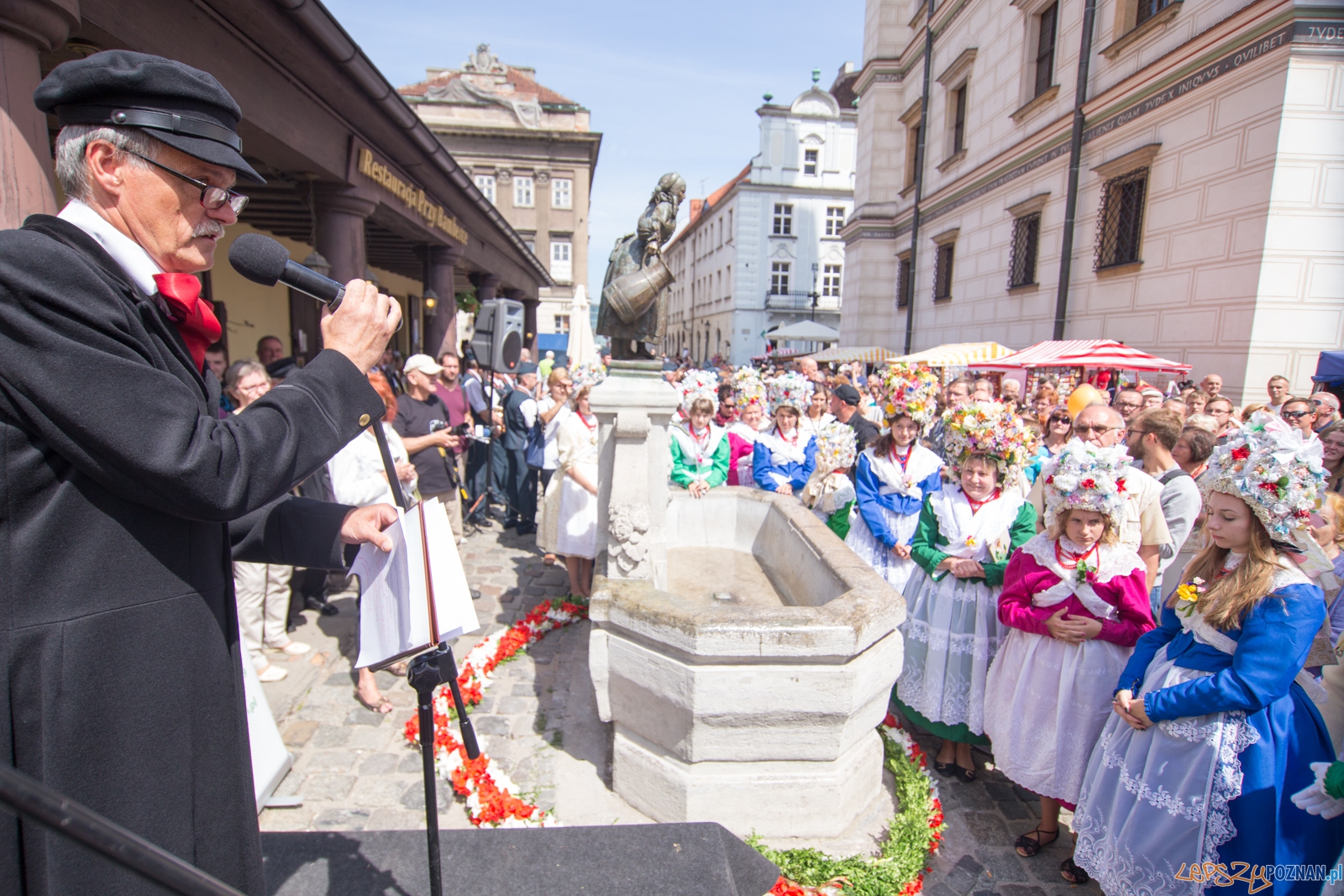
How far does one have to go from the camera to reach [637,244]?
12.9 ft

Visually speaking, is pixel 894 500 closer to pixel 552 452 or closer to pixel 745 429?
pixel 745 429

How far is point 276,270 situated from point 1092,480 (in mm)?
3244

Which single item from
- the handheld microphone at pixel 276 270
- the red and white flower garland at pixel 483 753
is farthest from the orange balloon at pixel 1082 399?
the handheld microphone at pixel 276 270

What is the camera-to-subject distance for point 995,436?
3633 mm

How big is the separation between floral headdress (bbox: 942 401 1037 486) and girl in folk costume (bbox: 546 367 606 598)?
266cm

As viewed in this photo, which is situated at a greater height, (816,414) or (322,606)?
(816,414)

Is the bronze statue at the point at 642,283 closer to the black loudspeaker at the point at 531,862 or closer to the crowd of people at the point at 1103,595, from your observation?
the crowd of people at the point at 1103,595

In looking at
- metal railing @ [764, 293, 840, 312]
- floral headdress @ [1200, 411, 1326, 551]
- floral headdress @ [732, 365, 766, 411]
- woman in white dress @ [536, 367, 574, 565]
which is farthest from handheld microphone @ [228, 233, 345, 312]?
metal railing @ [764, 293, 840, 312]

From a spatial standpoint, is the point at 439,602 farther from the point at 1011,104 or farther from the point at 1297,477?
the point at 1011,104

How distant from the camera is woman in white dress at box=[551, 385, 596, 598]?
5297 millimetres

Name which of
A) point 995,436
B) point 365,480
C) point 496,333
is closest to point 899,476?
point 995,436

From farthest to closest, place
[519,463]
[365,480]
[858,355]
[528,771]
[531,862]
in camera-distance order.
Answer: [858,355] → [519,463] → [365,480] → [528,771] → [531,862]

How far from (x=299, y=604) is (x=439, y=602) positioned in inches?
181

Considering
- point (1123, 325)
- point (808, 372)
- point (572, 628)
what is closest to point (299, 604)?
point (572, 628)
